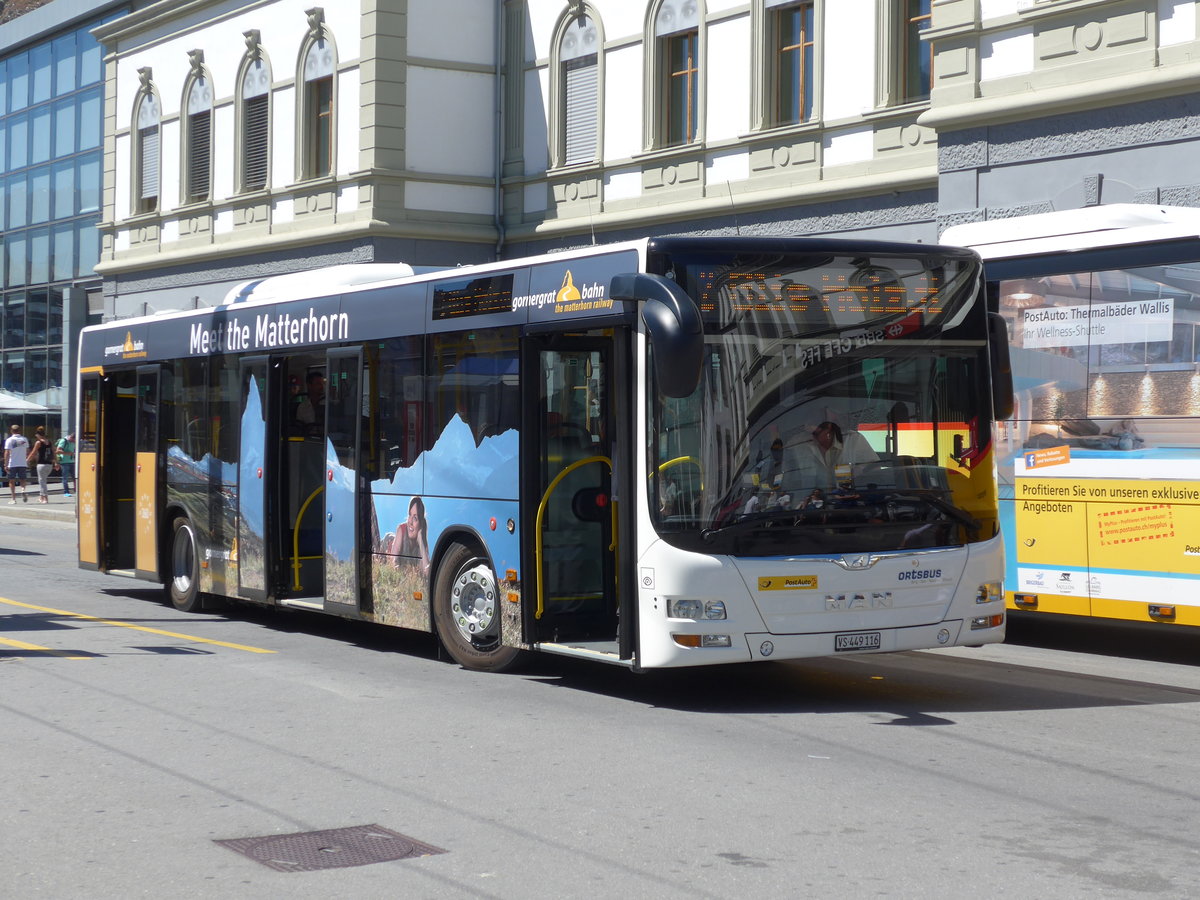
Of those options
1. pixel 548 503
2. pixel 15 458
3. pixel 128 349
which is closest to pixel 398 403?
pixel 548 503

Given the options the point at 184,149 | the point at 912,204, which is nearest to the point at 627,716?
the point at 912,204

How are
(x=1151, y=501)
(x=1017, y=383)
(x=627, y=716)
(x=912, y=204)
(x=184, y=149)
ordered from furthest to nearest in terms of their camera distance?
1. (x=184, y=149)
2. (x=912, y=204)
3. (x=1017, y=383)
4. (x=1151, y=501)
5. (x=627, y=716)

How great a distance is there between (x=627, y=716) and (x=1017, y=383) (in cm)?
508

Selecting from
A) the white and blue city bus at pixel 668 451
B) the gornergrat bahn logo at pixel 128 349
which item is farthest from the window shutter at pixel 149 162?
the white and blue city bus at pixel 668 451

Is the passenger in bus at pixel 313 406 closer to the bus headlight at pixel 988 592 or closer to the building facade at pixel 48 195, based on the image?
the bus headlight at pixel 988 592

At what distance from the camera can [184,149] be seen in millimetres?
32000

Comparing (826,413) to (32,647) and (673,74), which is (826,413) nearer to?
(32,647)

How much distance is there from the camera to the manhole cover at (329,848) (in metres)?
5.95

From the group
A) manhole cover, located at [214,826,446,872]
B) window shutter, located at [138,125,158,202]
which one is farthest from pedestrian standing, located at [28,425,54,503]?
manhole cover, located at [214,826,446,872]

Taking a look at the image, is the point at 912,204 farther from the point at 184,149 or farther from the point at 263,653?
the point at 184,149

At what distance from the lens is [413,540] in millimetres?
11602

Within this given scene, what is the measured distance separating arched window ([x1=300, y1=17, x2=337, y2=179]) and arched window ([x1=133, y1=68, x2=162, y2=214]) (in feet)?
19.4

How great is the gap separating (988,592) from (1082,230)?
12.0ft

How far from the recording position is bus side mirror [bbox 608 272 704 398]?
8586mm
